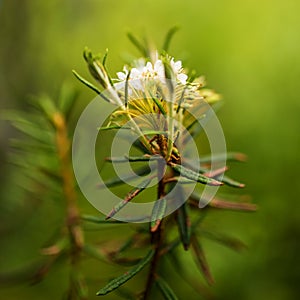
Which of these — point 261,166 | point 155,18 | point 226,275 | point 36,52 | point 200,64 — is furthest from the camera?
point 155,18

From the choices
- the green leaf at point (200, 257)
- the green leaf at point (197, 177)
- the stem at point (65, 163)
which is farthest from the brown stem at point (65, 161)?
the green leaf at point (197, 177)

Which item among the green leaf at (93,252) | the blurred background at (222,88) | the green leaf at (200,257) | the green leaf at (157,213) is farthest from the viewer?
the blurred background at (222,88)

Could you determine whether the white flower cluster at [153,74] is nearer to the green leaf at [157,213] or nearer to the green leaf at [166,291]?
the green leaf at [157,213]

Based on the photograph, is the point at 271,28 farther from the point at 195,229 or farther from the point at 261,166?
the point at 195,229

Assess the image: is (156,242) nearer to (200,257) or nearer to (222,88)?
(200,257)

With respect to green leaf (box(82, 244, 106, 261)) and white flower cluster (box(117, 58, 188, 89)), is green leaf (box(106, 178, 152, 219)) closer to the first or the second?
white flower cluster (box(117, 58, 188, 89))

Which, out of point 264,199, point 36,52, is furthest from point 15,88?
point 264,199
